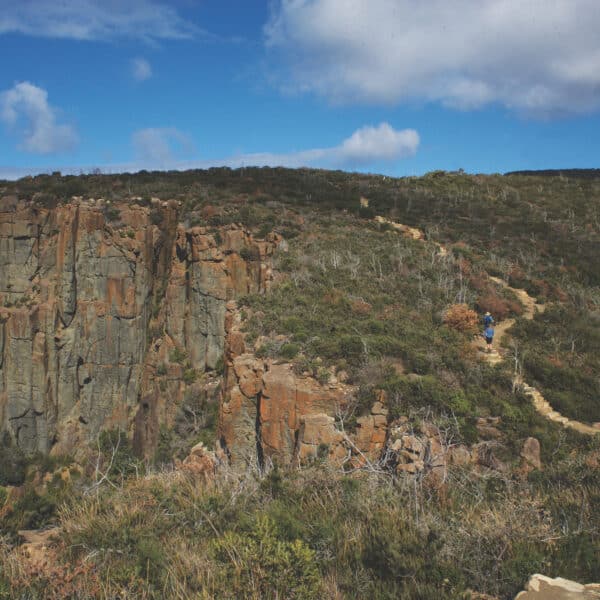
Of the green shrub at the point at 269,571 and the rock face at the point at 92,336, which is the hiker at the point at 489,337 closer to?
Answer: the green shrub at the point at 269,571

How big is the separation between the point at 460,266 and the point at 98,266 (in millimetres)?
19578

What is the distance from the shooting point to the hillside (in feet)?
14.1

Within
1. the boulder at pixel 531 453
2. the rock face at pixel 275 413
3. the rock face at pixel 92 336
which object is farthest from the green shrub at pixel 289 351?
the rock face at pixel 92 336

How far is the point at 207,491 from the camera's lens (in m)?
5.71

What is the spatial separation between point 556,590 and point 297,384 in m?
8.89

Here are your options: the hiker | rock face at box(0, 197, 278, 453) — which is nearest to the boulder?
the hiker

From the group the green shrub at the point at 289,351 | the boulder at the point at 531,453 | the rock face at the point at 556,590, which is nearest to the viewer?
the rock face at the point at 556,590

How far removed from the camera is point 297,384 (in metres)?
12.2

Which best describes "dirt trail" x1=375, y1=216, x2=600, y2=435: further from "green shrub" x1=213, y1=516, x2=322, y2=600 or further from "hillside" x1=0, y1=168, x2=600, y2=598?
"green shrub" x1=213, y1=516, x2=322, y2=600

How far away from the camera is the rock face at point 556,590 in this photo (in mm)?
3484

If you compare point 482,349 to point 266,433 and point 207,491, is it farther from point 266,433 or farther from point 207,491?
Result: point 207,491

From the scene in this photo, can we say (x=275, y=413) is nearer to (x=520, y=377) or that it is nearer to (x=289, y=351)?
(x=289, y=351)

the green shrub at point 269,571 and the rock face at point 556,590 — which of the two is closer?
the rock face at point 556,590

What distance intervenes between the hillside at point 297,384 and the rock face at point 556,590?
229 mm
